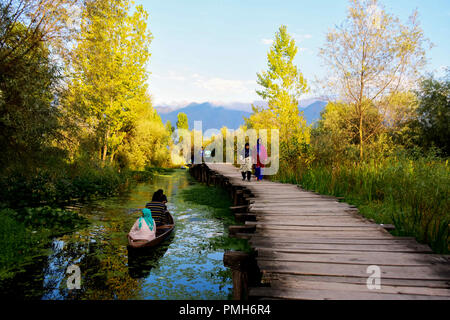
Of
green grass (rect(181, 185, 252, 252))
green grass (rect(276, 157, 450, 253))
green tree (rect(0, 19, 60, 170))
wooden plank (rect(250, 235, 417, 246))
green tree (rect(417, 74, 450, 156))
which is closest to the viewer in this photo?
wooden plank (rect(250, 235, 417, 246))

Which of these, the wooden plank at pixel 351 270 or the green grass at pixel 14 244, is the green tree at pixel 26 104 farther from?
the wooden plank at pixel 351 270

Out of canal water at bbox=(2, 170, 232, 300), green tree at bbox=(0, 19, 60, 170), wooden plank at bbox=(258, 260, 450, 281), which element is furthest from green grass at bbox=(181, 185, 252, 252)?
green tree at bbox=(0, 19, 60, 170)

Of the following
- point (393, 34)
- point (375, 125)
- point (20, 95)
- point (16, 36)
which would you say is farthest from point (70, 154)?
point (393, 34)

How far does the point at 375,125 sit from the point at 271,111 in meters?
7.01

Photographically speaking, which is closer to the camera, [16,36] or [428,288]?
[428,288]

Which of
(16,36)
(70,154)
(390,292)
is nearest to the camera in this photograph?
(390,292)

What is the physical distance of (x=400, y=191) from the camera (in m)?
7.61

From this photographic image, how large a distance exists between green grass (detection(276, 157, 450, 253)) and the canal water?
3.46 metres

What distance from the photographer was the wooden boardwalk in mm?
3240

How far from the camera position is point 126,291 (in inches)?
217

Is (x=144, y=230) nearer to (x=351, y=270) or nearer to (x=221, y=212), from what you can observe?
(x=351, y=270)

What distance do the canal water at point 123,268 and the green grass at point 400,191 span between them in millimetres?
3460

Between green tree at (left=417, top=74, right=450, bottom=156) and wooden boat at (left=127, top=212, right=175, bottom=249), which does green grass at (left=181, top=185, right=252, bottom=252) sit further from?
green tree at (left=417, top=74, right=450, bottom=156)

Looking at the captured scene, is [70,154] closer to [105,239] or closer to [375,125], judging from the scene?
[105,239]
